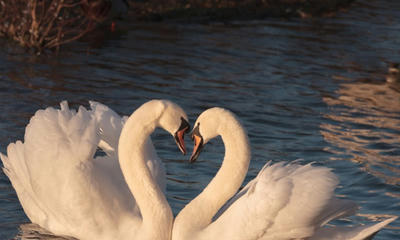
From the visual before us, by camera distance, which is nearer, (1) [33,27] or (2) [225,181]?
(2) [225,181]

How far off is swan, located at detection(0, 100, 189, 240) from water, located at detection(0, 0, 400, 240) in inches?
24.9

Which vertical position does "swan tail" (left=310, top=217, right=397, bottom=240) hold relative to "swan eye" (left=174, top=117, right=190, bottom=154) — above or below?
below

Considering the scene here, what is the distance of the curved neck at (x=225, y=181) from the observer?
6680mm

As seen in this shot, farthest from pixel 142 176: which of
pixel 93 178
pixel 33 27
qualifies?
pixel 33 27

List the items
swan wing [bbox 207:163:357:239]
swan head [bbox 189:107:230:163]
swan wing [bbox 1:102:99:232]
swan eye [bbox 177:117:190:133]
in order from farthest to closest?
swan wing [bbox 1:102:99:232] → swan eye [bbox 177:117:190:133] → swan head [bbox 189:107:230:163] → swan wing [bbox 207:163:357:239]

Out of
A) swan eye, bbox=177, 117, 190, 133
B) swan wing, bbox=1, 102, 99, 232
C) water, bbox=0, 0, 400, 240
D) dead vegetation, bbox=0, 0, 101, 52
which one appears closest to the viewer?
swan eye, bbox=177, 117, 190, 133

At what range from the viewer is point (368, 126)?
37.6ft

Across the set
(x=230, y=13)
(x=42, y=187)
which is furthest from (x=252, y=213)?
(x=230, y=13)

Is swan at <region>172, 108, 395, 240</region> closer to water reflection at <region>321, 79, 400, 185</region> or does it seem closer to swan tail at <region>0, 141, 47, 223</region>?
swan tail at <region>0, 141, 47, 223</region>

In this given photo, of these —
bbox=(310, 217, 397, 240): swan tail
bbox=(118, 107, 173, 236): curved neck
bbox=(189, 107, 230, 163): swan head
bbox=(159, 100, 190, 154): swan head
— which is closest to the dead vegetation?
bbox=(118, 107, 173, 236): curved neck

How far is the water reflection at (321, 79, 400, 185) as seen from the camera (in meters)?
9.99

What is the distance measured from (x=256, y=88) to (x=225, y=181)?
626 cm

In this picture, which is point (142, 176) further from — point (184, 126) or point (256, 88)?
point (256, 88)

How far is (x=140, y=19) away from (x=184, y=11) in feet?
3.57
